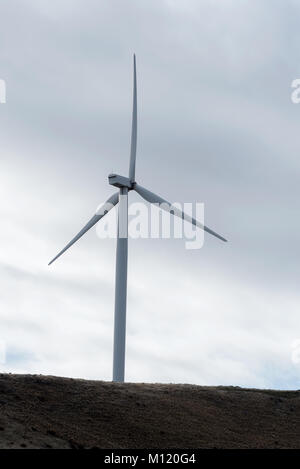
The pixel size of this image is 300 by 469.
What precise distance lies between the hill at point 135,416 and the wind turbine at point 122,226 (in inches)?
149

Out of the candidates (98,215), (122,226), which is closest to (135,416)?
(122,226)

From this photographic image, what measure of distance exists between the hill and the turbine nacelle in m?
20.6

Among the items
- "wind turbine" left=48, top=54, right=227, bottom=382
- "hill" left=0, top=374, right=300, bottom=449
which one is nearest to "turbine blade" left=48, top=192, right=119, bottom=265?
"wind turbine" left=48, top=54, right=227, bottom=382

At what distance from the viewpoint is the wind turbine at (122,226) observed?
263 ft

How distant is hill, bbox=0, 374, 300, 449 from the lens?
58.9 metres

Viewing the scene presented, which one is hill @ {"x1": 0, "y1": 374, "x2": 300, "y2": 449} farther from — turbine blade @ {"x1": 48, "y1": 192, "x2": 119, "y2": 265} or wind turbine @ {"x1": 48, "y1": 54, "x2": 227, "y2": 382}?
turbine blade @ {"x1": 48, "y1": 192, "x2": 119, "y2": 265}

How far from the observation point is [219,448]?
64688 millimetres

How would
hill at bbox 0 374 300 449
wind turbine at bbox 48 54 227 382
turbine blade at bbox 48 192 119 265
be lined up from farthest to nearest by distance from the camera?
1. turbine blade at bbox 48 192 119 265
2. wind turbine at bbox 48 54 227 382
3. hill at bbox 0 374 300 449

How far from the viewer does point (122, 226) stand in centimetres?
8200

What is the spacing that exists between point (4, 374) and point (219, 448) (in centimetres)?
2085

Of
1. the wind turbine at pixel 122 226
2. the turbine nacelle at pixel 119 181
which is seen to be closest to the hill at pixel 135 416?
the wind turbine at pixel 122 226

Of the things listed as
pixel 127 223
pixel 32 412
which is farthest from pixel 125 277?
pixel 32 412
